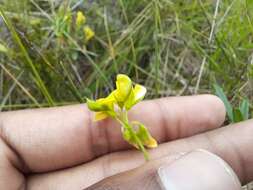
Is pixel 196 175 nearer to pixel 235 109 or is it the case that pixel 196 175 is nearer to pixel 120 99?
pixel 120 99

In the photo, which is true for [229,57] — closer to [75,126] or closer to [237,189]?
[75,126]

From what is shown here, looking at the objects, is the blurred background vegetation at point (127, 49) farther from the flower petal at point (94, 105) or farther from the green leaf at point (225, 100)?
the flower petal at point (94, 105)

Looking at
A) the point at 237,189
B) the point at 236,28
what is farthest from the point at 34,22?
the point at 237,189

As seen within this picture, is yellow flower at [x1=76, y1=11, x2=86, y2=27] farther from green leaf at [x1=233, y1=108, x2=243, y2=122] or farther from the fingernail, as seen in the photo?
the fingernail

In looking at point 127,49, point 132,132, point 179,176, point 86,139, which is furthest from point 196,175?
point 127,49

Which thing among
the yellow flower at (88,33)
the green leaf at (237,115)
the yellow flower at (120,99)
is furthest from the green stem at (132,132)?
the yellow flower at (88,33)

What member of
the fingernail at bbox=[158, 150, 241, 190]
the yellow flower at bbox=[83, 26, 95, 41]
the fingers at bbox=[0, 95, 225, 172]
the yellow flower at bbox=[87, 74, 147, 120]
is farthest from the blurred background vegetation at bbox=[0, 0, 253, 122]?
the fingernail at bbox=[158, 150, 241, 190]

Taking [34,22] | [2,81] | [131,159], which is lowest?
[131,159]
